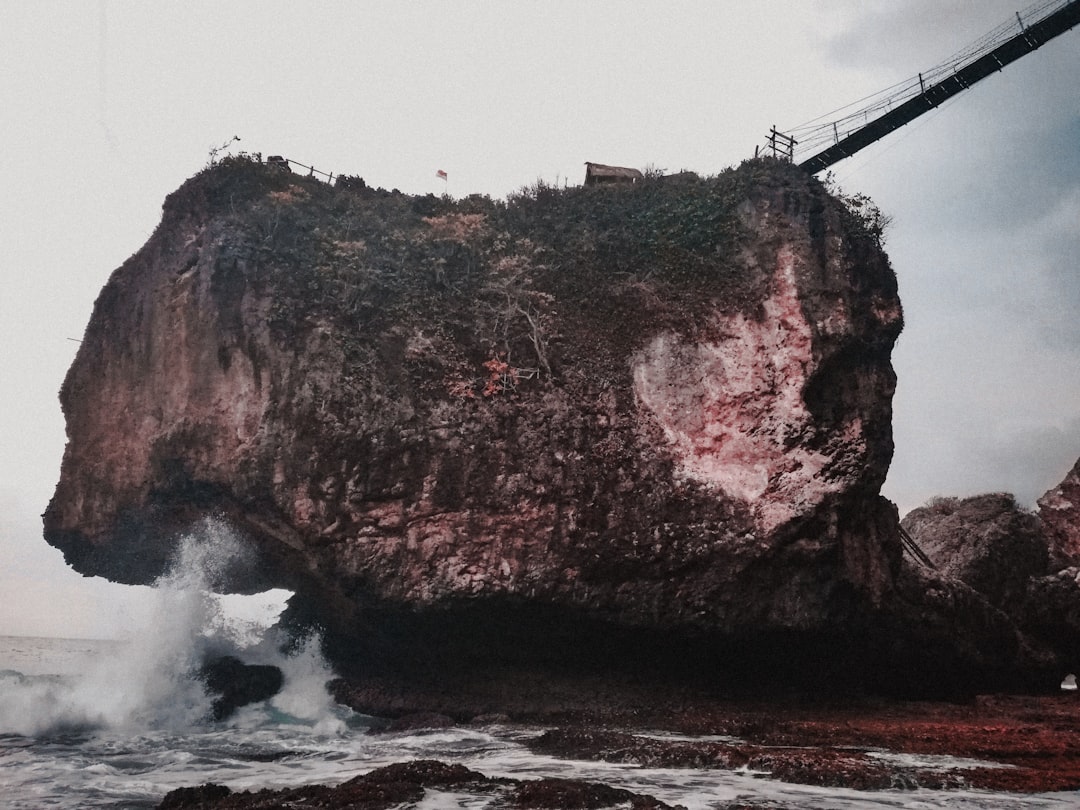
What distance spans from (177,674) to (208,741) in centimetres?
300

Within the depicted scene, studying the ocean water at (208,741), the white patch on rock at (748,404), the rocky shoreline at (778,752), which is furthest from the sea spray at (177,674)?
the white patch on rock at (748,404)

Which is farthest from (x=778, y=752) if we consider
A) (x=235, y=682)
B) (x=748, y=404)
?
(x=235, y=682)

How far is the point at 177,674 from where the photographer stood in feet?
49.1

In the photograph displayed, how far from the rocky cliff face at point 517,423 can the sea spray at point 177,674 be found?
68 cm

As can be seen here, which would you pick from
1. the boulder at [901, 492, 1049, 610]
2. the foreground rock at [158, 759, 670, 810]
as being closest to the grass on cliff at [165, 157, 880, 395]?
the foreground rock at [158, 759, 670, 810]

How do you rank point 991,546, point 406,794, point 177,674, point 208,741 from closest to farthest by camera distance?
point 406,794, point 208,741, point 177,674, point 991,546

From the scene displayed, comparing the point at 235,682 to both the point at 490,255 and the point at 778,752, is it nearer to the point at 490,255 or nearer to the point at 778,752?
the point at 490,255

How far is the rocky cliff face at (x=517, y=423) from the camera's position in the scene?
14.3 m

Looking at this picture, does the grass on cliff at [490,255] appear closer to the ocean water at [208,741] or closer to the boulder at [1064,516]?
the ocean water at [208,741]

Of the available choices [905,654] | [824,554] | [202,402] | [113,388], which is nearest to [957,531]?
[905,654]

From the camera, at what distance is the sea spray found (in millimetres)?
13344

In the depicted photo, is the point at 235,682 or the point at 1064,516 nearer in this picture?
the point at 235,682

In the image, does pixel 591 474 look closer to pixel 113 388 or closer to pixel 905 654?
pixel 905 654

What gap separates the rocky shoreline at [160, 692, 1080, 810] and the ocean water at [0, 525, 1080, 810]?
34 centimetres
